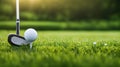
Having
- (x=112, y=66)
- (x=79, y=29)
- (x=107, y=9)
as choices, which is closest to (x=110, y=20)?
(x=107, y=9)

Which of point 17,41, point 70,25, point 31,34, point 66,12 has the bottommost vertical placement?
point 70,25

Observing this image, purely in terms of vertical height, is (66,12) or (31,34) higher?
(31,34)

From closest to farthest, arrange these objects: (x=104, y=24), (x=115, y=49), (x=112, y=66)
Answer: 1. (x=112, y=66)
2. (x=115, y=49)
3. (x=104, y=24)

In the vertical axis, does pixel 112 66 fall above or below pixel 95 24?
above

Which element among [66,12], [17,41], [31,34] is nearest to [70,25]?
[66,12]

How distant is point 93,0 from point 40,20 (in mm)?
4583

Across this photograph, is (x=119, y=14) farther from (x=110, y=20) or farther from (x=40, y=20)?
(x=40, y=20)

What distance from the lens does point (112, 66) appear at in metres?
4.59

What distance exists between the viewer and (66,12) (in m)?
27.5

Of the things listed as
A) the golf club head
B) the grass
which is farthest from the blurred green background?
the golf club head

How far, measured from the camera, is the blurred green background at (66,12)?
84.8ft

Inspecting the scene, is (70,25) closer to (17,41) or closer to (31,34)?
(17,41)

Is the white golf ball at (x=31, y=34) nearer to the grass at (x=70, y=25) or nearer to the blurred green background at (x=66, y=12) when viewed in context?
the grass at (x=70, y=25)

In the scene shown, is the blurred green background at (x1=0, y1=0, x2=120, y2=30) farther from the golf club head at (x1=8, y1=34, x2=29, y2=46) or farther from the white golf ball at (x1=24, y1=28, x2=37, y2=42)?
the white golf ball at (x1=24, y1=28, x2=37, y2=42)
